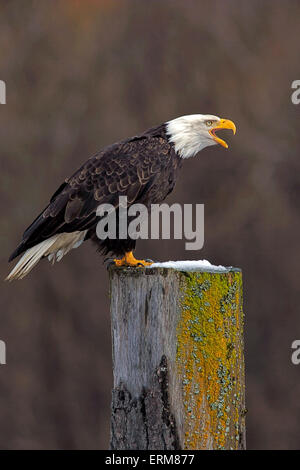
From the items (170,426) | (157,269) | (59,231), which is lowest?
(170,426)

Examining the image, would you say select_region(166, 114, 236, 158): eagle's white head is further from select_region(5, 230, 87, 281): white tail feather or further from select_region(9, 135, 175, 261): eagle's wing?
select_region(5, 230, 87, 281): white tail feather

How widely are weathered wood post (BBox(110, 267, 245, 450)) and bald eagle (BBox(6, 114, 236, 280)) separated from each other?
2.90 ft

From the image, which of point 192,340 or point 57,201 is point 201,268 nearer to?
point 192,340

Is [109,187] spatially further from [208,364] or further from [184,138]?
[208,364]

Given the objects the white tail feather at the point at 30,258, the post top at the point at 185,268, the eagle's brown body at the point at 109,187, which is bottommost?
the post top at the point at 185,268

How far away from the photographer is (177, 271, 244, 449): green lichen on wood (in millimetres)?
Answer: 2531

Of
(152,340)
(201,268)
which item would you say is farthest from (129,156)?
(152,340)

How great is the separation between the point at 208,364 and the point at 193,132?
158cm

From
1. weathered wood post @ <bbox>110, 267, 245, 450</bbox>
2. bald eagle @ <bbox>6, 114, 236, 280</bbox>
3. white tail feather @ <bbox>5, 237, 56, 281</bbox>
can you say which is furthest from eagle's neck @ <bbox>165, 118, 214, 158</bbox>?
weathered wood post @ <bbox>110, 267, 245, 450</bbox>

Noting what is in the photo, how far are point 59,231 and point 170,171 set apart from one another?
2.39ft

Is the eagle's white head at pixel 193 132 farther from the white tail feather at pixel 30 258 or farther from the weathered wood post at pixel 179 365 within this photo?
the weathered wood post at pixel 179 365

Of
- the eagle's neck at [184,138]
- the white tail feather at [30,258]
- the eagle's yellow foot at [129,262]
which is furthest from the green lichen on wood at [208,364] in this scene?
the eagle's neck at [184,138]

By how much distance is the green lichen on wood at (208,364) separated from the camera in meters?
2.53

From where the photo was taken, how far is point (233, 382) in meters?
2.60
